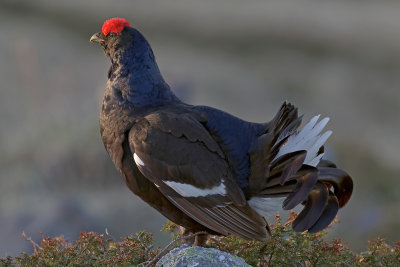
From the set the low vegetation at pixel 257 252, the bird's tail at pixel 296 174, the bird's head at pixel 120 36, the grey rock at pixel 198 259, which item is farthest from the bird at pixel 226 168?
the bird's head at pixel 120 36

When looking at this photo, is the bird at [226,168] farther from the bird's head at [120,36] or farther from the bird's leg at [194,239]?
the bird's head at [120,36]

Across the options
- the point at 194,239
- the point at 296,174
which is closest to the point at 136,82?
the point at 194,239

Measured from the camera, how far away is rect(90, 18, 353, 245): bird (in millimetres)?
4449

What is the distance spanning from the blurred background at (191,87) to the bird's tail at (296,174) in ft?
14.3

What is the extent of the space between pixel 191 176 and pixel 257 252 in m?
0.63

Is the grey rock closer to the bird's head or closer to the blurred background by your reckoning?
the bird's head

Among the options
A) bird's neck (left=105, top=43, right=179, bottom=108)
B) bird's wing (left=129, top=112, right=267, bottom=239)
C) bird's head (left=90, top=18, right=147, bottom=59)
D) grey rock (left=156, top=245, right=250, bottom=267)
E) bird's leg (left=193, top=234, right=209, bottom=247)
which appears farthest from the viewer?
bird's head (left=90, top=18, right=147, bottom=59)

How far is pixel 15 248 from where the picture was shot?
870cm

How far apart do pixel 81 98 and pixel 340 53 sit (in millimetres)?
5266

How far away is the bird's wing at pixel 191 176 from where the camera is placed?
453 centimetres

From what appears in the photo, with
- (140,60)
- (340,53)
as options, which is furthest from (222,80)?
(140,60)

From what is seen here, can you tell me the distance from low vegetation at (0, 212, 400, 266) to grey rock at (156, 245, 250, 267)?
39 cm

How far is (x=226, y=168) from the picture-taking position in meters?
4.66

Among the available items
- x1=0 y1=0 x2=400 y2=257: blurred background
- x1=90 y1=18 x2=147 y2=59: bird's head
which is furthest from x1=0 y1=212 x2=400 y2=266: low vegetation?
x1=0 y1=0 x2=400 y2=257: blurred background
